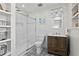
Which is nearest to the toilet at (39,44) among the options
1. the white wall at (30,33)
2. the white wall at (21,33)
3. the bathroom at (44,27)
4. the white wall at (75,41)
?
the bathroom at (44,27)

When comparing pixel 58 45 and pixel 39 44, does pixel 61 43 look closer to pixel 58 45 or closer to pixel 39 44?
pixel 58 45

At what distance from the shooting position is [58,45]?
8.98 feet

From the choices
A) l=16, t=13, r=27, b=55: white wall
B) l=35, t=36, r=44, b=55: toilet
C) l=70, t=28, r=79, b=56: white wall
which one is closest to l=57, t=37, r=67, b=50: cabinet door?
l=35, t=36, r=44, b=55: toilet

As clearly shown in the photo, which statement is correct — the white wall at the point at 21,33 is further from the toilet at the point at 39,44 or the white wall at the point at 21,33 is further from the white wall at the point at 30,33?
the toilet at the point at 39,44

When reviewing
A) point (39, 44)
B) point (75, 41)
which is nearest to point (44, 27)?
point (39, 44)

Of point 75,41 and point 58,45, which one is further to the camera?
point 58,45

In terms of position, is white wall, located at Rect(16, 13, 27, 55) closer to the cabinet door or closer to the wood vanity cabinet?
the wood vanity cabinet

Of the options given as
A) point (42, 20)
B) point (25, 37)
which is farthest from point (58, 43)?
point (25, 37)

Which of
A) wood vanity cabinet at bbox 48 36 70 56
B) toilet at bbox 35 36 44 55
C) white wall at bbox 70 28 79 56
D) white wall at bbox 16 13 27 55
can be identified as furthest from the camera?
toilet at bbox 35 36 44 55

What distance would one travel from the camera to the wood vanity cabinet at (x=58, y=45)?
2.62 metres

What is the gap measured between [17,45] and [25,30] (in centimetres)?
61

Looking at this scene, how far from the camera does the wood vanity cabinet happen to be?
262 centimetres

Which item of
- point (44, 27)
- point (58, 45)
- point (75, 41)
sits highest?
point (44, 27)

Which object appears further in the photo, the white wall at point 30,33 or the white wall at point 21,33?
the white wall at point 30,33
